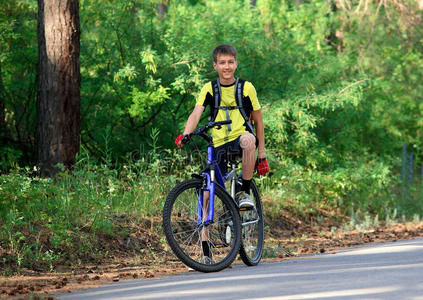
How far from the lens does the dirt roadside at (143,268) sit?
6.29 meters

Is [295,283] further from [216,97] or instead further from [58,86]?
[58,86]

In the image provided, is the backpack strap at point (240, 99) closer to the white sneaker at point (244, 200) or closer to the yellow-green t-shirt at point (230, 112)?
the yellow-green t-shirt at point (230, 112)

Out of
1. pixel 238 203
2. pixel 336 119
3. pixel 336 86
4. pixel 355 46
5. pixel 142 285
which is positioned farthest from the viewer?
pixel 355 46

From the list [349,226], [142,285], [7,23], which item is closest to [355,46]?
[349,226]

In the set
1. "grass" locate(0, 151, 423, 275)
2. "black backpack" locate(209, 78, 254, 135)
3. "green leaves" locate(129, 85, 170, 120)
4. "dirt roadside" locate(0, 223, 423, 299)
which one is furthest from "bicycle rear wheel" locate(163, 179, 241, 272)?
"green leaves" locate(129, 85, 170, 120)

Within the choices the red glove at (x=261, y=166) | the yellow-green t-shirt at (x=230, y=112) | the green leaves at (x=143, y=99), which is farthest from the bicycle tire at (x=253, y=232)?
the green leaves at (x=143, y=99)

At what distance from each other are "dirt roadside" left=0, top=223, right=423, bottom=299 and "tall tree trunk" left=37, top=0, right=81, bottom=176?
3.36 m

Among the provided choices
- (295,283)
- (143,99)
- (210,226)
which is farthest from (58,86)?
(295,283)

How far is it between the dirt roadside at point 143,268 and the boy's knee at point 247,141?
4.64ft

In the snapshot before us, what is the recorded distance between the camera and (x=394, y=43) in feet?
80.4

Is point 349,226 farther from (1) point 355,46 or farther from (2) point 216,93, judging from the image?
(1) point 355,46

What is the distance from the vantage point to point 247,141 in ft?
22.9

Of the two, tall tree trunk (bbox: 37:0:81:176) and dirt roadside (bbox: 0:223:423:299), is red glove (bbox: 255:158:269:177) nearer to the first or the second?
dirt roadside (bbox: 0:223:423:299)

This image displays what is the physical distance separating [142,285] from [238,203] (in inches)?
60.9
